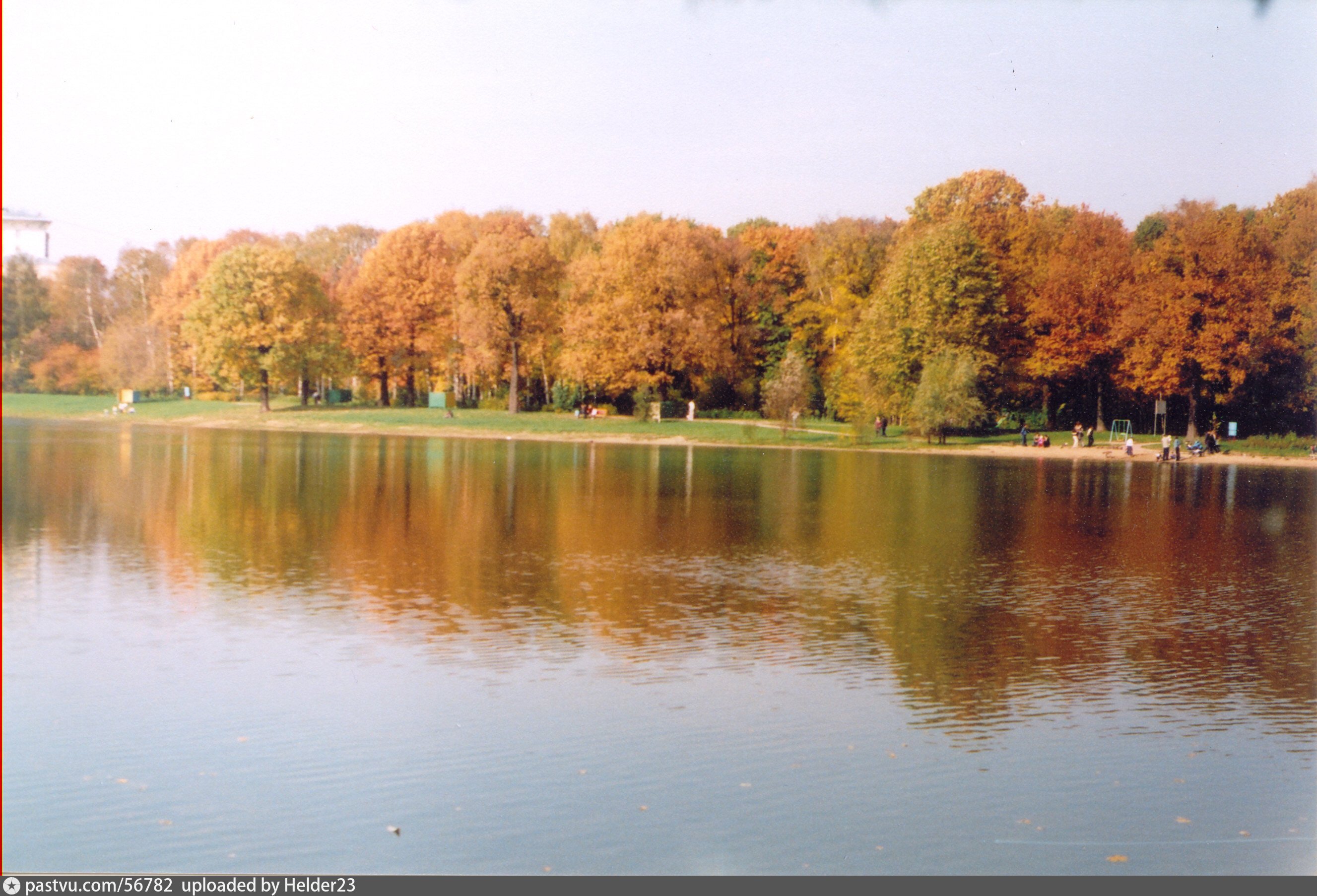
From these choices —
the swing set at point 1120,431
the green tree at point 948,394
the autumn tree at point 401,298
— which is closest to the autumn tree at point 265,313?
the autumn tree at point 401,298

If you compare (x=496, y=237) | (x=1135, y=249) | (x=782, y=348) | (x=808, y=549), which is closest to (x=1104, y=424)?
(x=1135, y=249)

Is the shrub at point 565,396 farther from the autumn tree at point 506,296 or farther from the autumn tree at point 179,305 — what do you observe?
the autumn tree at point 179,305

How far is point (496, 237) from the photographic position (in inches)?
2704

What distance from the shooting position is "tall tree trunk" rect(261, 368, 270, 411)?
5992cm

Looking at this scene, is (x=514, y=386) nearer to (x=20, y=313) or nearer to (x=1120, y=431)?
(x=1120, y=431)

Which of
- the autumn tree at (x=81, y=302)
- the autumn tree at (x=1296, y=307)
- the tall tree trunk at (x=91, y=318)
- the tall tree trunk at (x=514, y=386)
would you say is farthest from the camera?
the tall tree trunk at (x=514, y=386)

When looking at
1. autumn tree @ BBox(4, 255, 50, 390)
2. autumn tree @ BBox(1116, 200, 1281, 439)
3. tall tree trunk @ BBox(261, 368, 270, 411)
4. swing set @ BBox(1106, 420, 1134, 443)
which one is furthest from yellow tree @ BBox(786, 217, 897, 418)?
autumn tree @ BBox(4, 255, 50, 390)

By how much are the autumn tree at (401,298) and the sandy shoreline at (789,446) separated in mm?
11706

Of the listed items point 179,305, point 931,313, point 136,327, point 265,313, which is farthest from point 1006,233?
point 136,327

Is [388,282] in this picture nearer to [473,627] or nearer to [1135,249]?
[1135,249]

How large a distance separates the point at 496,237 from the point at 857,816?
6389cm

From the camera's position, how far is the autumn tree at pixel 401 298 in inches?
2800

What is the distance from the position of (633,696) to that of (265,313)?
53.9 metres

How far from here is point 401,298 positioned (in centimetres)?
7119
